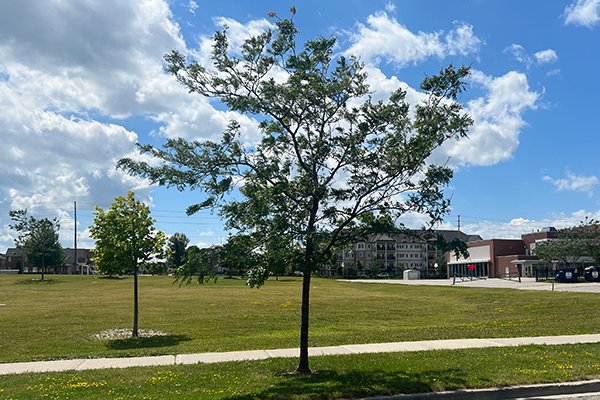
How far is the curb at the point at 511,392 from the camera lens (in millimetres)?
8820

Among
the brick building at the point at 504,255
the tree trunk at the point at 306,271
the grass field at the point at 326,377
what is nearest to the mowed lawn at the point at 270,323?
the grass field at the point at 326,377

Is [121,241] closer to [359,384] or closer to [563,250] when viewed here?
[359,384]

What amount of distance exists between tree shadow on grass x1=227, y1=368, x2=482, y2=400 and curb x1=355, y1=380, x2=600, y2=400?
181mm

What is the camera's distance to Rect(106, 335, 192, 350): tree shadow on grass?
17.7 meters

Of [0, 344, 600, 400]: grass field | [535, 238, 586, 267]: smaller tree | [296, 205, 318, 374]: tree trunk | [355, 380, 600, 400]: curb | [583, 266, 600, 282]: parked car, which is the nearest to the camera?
[355, 380, 600, 400]: curb

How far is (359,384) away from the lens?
9414 mm

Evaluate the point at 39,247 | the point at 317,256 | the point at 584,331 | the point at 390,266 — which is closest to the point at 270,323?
the point at 584,331

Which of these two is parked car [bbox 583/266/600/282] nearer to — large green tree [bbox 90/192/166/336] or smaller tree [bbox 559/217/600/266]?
smaller tree [bbox 559/217/600/266]

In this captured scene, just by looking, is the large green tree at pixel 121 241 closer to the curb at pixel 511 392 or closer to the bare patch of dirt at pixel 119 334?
the bare patch of dirt at pixel 119 334

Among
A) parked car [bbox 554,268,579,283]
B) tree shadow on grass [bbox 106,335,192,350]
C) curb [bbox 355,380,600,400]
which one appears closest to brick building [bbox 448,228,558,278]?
parked car [bbox 554,268,579,283]

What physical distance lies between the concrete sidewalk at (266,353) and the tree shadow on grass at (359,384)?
2.65 metres

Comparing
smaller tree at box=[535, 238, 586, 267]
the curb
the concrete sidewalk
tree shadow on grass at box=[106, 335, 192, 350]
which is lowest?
tree shadow on grass at box=[106, 335, 192, 350]

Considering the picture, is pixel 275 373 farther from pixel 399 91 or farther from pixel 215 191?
pixel 399 91

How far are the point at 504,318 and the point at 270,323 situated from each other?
9864 millimetres
